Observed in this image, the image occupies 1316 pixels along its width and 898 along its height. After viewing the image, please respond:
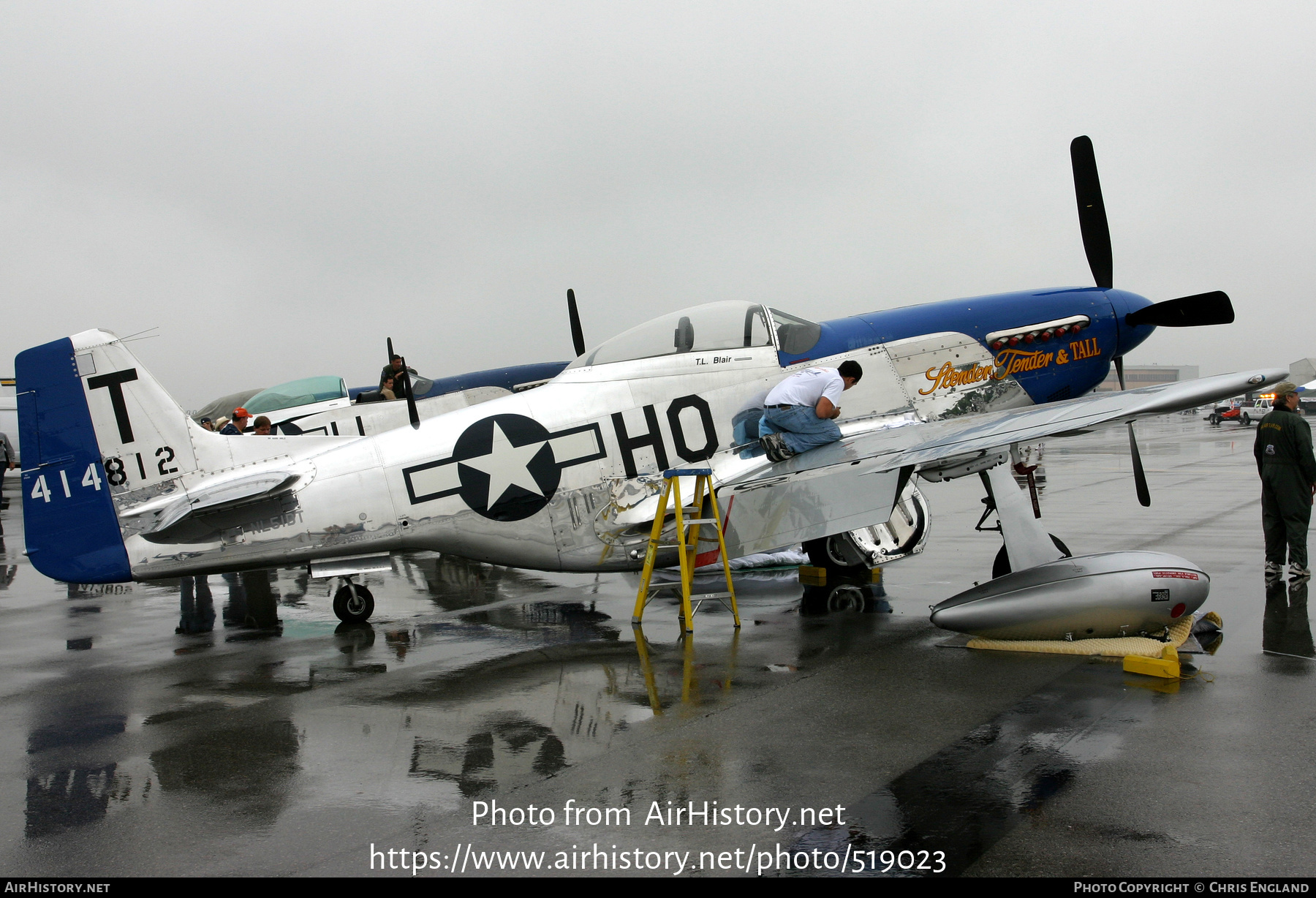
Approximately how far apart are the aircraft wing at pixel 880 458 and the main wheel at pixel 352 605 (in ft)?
10.7

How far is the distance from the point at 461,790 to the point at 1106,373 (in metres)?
7.13

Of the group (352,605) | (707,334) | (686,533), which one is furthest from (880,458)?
(352,605)

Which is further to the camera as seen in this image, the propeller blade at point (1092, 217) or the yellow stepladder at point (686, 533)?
the propeller blade at point (1092, 217)

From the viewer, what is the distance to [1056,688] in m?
5.32

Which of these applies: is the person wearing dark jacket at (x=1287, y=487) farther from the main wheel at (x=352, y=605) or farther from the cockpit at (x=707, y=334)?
the main wheel at (x=352, y=605)

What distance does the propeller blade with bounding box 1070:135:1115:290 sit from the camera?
8.98 metres

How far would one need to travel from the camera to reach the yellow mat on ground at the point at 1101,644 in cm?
588

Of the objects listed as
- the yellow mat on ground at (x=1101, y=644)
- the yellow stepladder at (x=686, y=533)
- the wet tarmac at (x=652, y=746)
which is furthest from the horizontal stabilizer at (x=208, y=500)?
the yellow mat on ground at (x=1101, y=644)

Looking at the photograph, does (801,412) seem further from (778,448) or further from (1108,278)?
(1108,278)

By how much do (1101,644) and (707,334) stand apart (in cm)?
381

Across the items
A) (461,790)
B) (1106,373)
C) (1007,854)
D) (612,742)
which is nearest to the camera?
(1007,854)

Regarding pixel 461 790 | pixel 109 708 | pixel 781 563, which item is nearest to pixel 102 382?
pixel 109 708

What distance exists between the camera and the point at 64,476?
714 cm
